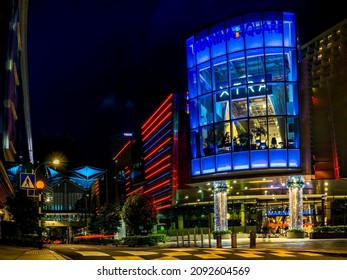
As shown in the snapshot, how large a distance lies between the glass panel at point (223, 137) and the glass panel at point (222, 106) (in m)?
0.55

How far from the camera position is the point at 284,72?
41.1 m

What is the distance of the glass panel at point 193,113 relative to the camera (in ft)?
147

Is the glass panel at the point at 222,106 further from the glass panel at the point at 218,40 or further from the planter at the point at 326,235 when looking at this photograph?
the planter at the point at 326,235

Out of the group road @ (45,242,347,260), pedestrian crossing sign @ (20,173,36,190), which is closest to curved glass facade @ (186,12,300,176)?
pedestrian crossing sign @ (20,173,36,190)

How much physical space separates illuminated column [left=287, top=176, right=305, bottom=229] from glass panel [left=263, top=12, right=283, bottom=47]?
10.7 metres

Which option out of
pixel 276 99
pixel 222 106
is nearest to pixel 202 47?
pixel 222 106

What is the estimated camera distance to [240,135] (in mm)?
41875

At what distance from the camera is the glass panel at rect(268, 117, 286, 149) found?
41.1 metres

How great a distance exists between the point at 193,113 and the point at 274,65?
26.8ft

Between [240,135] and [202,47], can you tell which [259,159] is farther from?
[202,47]

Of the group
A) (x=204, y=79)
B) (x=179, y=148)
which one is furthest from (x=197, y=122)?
(x=179, y=148)

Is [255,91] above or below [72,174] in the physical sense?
below

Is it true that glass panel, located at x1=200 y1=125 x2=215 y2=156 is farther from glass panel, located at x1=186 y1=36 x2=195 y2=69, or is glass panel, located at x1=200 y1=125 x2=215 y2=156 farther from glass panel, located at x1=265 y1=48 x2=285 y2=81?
glass panel, located at x1=265 y1=48 x2=285 y2=81

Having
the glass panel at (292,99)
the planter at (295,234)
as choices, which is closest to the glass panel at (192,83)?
the glass panel at (292,99)
